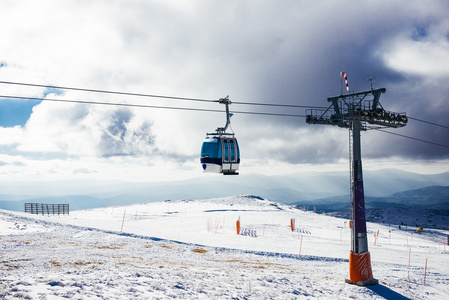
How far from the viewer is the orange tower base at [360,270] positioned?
639 inches

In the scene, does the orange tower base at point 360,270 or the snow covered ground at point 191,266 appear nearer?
the snow covered ground at point 191,266

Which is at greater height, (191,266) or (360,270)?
(191,266)

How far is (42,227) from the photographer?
26.7 m

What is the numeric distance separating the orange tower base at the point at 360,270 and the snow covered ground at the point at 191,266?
1.36ft

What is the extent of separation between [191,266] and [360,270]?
323 inches

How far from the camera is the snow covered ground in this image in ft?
37.3

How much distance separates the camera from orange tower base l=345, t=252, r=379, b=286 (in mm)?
16219

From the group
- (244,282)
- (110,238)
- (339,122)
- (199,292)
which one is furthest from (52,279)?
(339,122)

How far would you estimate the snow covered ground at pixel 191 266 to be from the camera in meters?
11.4

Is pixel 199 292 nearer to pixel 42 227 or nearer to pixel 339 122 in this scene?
pixel 339 122

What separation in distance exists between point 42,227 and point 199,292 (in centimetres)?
2012

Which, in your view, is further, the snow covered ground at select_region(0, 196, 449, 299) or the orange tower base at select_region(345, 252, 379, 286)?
the orange tower base at select_region(345, 252, 379, 286)

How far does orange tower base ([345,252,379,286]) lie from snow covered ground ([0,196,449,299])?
414mm

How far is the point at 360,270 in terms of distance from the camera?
16.3 meters
